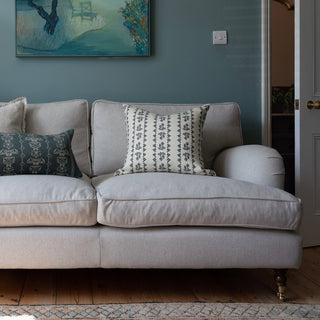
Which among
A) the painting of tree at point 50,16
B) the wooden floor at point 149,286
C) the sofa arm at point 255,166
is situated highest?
the painting of tree at point 50,16

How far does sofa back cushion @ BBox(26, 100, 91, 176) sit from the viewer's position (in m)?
2.45

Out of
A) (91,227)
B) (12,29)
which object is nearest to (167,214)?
(91,227)

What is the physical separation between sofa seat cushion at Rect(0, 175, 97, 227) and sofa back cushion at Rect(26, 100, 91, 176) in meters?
0.68

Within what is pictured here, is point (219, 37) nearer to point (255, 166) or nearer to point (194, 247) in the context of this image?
point (255, 166)

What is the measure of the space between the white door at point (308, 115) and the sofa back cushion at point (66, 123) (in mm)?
1278

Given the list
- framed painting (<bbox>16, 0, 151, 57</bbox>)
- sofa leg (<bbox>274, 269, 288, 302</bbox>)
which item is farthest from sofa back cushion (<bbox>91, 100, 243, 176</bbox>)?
sofa leg (<bbox>274, 269, 288, 302</bbox>)

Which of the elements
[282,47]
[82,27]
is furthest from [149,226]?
[282,47]

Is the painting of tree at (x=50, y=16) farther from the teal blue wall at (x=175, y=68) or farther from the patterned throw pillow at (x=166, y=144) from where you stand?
the patterned throw pillow at (x=166, y=144)

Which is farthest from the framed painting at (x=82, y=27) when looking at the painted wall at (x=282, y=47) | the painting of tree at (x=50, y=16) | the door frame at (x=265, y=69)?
the painted wall at (x=282, y=47)

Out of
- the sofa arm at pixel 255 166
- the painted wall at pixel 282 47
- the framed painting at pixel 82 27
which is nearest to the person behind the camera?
the sofa arm at pixel 255 166

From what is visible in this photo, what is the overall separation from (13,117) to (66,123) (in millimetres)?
284

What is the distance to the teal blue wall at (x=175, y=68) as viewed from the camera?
290cm

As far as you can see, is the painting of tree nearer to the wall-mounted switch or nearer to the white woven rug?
the wall-mounted switch

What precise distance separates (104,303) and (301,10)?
2.01 m
